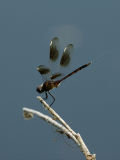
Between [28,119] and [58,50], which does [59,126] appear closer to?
[28,119]

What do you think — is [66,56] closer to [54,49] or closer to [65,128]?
[54,49]

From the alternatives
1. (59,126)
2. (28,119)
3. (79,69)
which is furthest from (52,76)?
(59,126)

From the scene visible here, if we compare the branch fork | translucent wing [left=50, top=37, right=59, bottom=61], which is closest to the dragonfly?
translucent wing [left=50, top=37, right=59, bottom=61]

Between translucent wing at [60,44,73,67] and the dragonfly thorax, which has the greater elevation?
translucent wing at [60,44,73,67]

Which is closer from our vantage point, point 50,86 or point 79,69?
point 50,86

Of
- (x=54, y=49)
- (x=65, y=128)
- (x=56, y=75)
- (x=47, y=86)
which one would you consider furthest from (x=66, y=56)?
(x=65, y=128)

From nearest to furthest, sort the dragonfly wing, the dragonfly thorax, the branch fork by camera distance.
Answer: the branch fork → the dragonfly thorax → the dragonfly wing

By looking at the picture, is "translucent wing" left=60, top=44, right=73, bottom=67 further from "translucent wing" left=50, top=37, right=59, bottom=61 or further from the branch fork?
the branch fork

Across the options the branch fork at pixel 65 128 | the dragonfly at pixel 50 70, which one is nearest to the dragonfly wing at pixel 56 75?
the dragonfly at pixel 50 70
